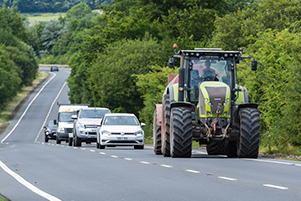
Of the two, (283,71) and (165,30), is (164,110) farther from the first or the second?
(165,30)

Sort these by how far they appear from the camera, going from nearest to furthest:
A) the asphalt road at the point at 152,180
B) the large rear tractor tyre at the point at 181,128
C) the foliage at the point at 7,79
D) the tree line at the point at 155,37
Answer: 1. the asphalt road at the point at 152,180
2. the large rear tractor tyre at the point at 181,128
3. the tree line at the point at 155,37
4. the foliage at the point at 7,79

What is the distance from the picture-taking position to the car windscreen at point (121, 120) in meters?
27.8

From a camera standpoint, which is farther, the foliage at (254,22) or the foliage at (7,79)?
the foliage at (7,79)

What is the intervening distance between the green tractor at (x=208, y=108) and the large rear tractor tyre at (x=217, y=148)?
82.5 inches

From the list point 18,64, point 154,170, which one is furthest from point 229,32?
point 18,64

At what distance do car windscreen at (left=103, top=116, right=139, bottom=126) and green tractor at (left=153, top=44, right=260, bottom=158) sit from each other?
847 centimetres

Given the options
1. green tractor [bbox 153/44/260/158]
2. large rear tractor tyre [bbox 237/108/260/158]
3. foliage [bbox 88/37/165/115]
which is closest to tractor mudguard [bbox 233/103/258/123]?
green tractor [bbox 153/44/260/158]

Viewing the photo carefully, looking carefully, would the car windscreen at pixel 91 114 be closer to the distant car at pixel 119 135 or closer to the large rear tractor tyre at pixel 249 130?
the distant car at pixel 119 135

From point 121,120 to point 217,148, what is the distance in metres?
7.94

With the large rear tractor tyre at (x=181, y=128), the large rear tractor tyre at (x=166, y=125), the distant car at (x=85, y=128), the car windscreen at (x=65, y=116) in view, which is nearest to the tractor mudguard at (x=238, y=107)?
the large rear tractor tyre at (x=181, y=128)

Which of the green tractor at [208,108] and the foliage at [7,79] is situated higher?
the foliage at [7,79]

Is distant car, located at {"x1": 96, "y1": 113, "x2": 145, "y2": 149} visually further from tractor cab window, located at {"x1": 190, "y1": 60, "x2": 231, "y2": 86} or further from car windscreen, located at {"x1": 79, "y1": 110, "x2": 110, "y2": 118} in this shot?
tractor cab window, located at {"x1": 190, "y1": 60, "x2": 231, "y2": 86}

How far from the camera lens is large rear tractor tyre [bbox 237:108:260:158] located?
1766 centimetres

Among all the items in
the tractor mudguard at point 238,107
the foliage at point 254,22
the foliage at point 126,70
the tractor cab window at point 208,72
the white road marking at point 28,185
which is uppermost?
the foliage at point 254,22
